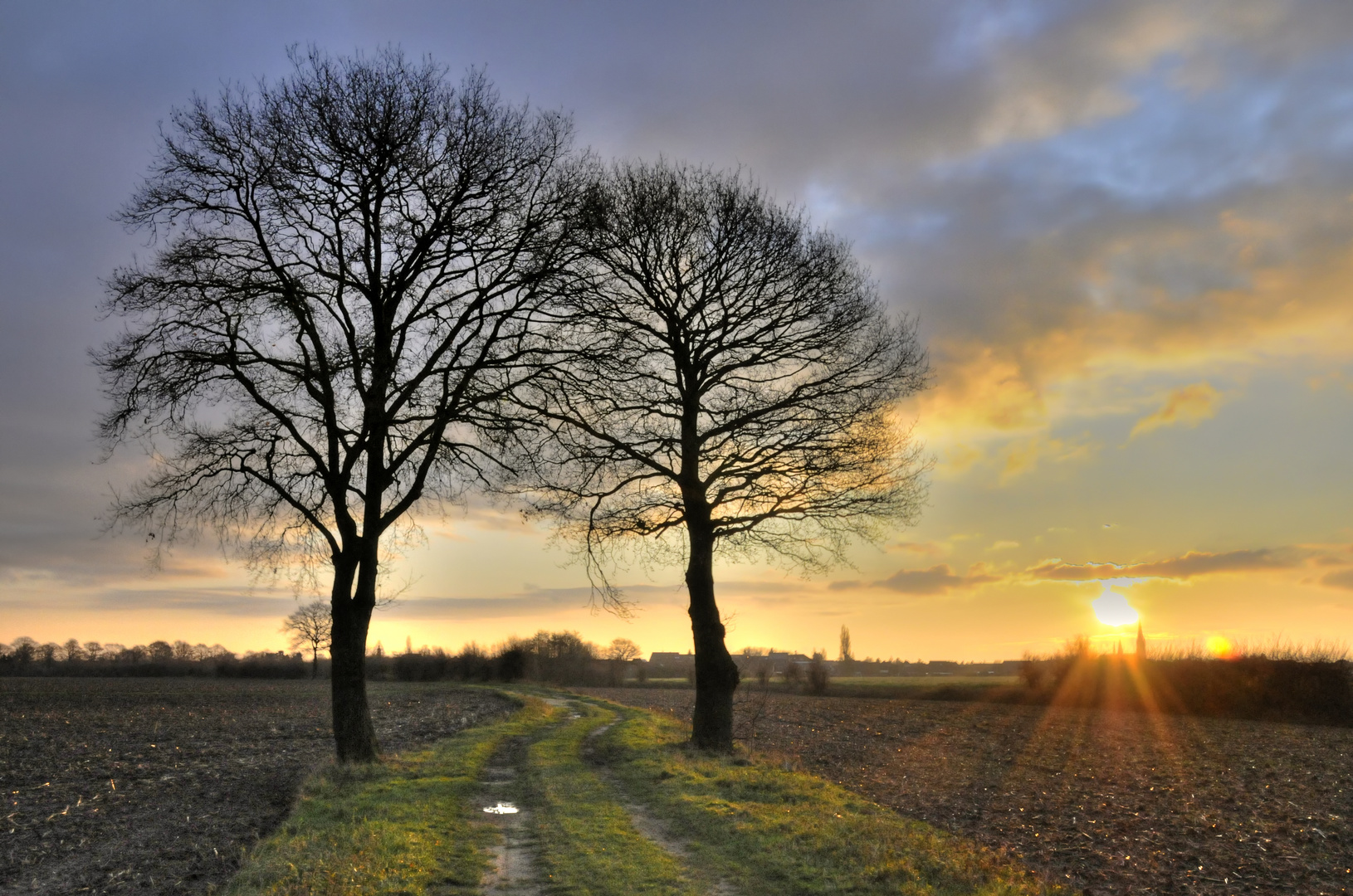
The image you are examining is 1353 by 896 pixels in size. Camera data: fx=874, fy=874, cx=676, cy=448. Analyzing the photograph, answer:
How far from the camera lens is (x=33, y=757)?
2216 centimetres

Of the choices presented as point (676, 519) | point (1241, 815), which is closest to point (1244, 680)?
point (1241, 815)

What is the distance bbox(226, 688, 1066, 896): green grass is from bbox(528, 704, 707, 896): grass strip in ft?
0.10

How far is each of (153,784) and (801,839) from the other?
14306 millimetres

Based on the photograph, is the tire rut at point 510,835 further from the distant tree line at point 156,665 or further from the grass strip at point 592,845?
the distant tree line at point 156,665

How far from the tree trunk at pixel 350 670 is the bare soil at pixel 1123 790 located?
906cm

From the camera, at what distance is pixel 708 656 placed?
1998 centimetres

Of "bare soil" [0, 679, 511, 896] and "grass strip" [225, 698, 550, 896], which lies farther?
"bare soil" [0, 679, 511, 896]

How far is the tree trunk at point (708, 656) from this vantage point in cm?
1986

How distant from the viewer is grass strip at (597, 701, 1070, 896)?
8984 millimetres

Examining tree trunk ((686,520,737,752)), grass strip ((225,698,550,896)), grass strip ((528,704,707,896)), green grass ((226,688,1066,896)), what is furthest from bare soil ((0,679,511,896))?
tree trunk ((686,520,737,752))

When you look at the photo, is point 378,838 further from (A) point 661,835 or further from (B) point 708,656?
(B) point 708,656

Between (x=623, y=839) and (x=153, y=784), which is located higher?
(x=623, y=839)

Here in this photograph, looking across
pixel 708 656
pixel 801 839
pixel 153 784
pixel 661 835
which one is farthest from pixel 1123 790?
pixel 153 784

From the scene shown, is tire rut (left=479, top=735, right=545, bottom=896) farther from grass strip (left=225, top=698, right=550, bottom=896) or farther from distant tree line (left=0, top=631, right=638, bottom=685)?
distant tree line (left=0, top=631, right=638, bottom=685)
